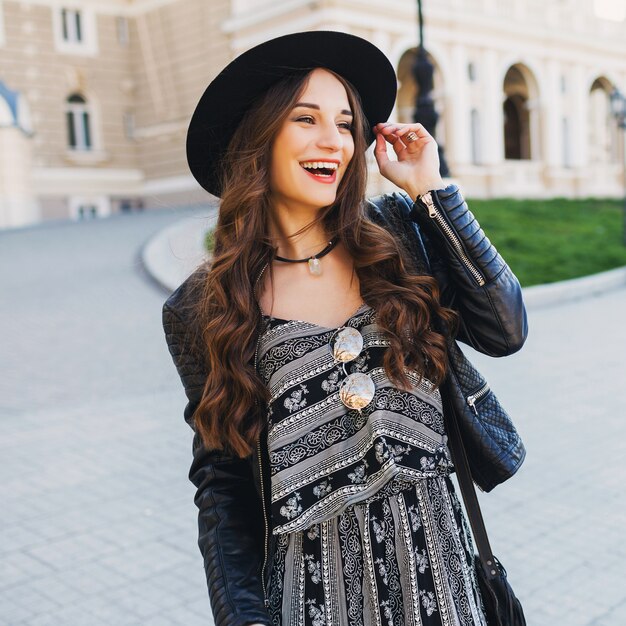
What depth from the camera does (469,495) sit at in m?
2.11

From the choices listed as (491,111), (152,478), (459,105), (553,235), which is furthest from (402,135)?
(491,111)

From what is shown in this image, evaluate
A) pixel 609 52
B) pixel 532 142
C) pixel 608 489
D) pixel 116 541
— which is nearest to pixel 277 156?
pixel 116 541

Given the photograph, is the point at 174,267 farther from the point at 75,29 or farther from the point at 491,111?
the point at 75,29

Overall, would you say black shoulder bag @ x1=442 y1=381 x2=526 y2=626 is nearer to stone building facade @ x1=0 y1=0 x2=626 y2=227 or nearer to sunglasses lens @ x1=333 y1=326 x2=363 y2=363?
sunglasses lens @ x1=333 y1=326 x2=363 y2=363

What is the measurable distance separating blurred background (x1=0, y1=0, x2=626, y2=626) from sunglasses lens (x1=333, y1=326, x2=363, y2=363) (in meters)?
0.62

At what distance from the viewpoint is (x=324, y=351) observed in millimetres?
2082

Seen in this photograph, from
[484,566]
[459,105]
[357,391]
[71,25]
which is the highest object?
[71,25]

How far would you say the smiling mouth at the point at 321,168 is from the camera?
2195 mm

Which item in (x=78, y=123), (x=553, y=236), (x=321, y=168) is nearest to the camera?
(x=321, y=168)

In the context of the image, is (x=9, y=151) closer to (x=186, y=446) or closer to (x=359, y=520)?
(x=186, y=446)

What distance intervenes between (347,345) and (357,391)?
0.37 ft

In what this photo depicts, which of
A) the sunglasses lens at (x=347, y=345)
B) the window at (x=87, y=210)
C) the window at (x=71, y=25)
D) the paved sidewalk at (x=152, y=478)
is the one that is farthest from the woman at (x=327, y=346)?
the window at (x=71, y=25)

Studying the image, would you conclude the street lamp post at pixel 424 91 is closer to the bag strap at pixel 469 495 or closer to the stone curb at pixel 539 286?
the stone curb at pixel 539 286

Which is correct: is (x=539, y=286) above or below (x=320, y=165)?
below
